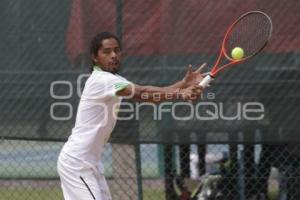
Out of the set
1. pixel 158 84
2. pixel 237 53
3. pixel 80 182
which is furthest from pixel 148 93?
pixel 158 84

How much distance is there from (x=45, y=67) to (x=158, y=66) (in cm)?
78

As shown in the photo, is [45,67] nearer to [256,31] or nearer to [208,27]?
[208,27]

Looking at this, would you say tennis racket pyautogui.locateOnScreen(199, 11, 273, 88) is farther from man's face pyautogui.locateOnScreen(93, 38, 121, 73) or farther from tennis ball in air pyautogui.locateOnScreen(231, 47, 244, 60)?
man's face pyautogui.locateOnScreen(93, 38, 121, 73)

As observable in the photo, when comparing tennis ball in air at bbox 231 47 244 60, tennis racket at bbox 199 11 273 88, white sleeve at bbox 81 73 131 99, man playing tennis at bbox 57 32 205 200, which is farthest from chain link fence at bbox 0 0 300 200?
white sleeve at bbox 81 73 131 99

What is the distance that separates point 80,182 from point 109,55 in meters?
0.67

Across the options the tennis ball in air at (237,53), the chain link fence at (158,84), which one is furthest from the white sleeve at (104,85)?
the chain link fence at (158,84)

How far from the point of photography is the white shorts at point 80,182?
13.5ft

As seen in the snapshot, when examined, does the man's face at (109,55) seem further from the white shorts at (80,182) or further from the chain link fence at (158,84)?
the chain link fence at (158,84)

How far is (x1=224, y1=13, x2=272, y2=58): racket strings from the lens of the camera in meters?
4.93

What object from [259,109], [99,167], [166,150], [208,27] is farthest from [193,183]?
[99,167]

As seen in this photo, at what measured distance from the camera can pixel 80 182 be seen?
4125 mm

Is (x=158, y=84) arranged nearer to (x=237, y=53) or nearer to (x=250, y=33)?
(x=250, y=33)

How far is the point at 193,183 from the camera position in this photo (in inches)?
232

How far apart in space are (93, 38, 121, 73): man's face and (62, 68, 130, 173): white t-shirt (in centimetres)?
5
